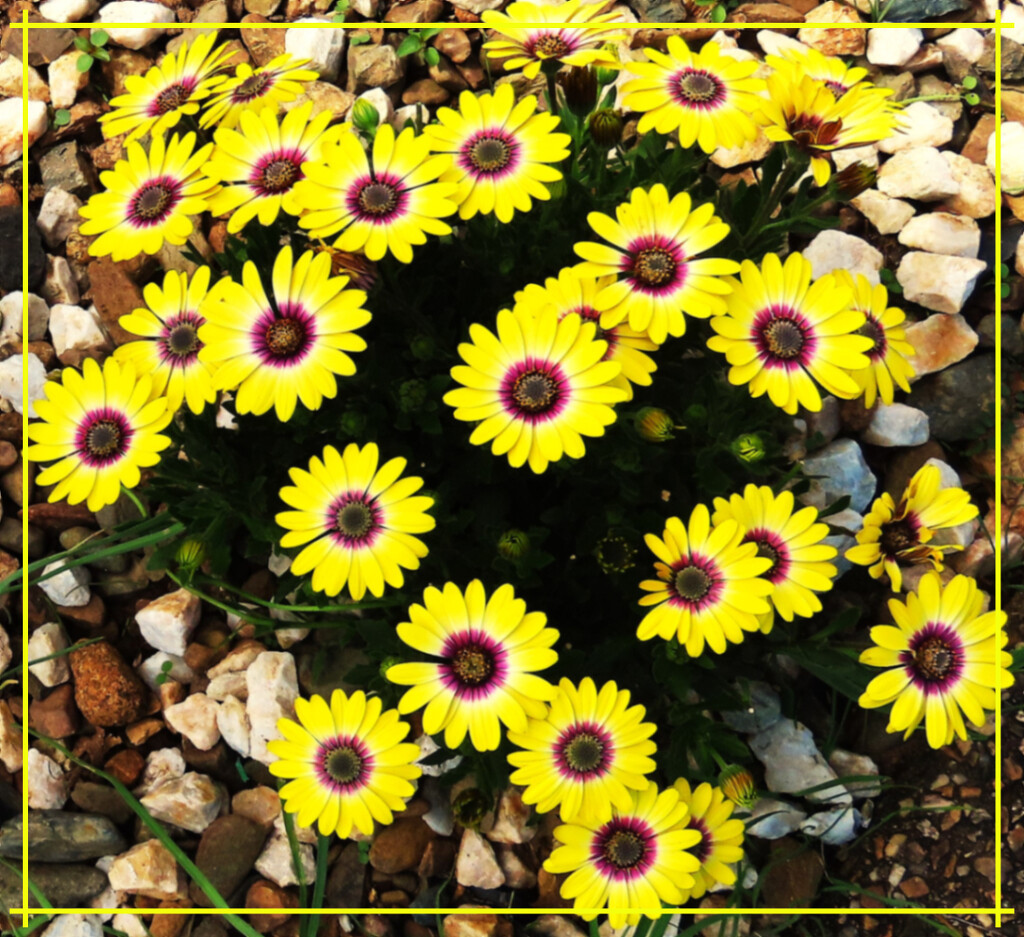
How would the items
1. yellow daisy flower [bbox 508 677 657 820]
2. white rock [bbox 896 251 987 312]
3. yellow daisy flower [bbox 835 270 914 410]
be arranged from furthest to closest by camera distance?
white rock [bbox 896 251 987 312], yellow daisy flower [bbox 835 270 914 410], yellow daisy flower [bbox 508 677 657 820]

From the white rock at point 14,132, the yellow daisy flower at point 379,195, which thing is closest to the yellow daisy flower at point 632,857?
the yellow daisy flower at point 379,195

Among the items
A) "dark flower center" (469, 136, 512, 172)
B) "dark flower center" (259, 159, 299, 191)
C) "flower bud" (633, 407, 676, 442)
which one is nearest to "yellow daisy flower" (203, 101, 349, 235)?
"dark flower center" (259, 159, 299, 191)

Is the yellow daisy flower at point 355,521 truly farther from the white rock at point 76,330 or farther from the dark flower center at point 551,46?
the white rock at point 76,330

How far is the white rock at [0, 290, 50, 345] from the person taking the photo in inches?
117

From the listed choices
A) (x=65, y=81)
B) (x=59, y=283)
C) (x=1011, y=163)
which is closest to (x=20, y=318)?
(x=59, y=283)

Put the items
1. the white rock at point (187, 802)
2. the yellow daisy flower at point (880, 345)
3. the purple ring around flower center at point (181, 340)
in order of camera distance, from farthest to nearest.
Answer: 1. the white rock at point (187, 802)
2. the yellow daisy flower at point (880, 345)
3. the purple ring around flower center at point (181, 340)

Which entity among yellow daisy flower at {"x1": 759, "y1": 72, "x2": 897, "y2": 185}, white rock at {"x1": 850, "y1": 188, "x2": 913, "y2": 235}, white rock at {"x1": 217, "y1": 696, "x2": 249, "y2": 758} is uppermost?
white rock at {"x1": 850, "y1": 188, "x2": 913, "y2": 235}

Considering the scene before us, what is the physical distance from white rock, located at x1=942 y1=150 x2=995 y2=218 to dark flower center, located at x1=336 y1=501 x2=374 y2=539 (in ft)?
7.00

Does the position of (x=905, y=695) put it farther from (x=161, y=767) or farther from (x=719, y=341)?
(x=161, y=767)

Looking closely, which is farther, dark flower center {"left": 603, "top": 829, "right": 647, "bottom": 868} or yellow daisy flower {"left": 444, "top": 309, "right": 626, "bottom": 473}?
dark flower center {"left": 603, "top": 829, "right": 647, "bottom": 868}

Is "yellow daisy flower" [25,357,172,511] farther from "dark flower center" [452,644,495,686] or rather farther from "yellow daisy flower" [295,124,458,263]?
"dark flower center" [452,644,495,686]

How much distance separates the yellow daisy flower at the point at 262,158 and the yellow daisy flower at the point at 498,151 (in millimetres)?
242

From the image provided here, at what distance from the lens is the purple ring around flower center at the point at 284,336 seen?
5.76 ft

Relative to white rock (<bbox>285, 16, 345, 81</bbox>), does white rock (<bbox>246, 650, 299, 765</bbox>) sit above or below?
below
